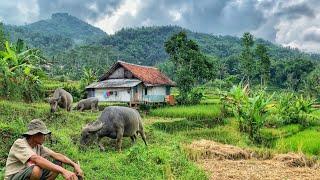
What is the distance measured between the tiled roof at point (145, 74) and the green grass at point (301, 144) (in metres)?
16.3

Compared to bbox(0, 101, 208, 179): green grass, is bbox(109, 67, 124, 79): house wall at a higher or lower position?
higher

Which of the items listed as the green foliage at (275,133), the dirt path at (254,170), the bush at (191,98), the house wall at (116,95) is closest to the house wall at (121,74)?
the house wall at (116,95)

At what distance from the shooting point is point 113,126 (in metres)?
11.1

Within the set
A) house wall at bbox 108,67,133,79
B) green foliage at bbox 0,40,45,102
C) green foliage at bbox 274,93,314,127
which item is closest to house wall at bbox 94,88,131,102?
house wall at bbox 108,67,133,79

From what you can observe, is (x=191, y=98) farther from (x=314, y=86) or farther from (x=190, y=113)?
(x=314, y=86)

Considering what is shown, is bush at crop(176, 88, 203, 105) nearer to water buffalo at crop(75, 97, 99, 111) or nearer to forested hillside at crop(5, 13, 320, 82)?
water buffalo at crop(75, 97, 99, 111)

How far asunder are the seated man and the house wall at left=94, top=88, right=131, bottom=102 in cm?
2548

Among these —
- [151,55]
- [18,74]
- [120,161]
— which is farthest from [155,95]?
[151,55]

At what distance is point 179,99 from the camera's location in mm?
30203

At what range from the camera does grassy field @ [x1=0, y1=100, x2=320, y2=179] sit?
8.20 m

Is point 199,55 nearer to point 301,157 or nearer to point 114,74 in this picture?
point 114,74

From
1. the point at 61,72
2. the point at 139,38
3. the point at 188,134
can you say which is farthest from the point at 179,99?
the point at 139,38

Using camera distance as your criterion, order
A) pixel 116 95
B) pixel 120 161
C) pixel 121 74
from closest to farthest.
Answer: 1. pixel 120 161
2. pixel 116 95
3. pixel 121 74

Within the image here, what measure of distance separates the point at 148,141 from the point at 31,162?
8568mm
